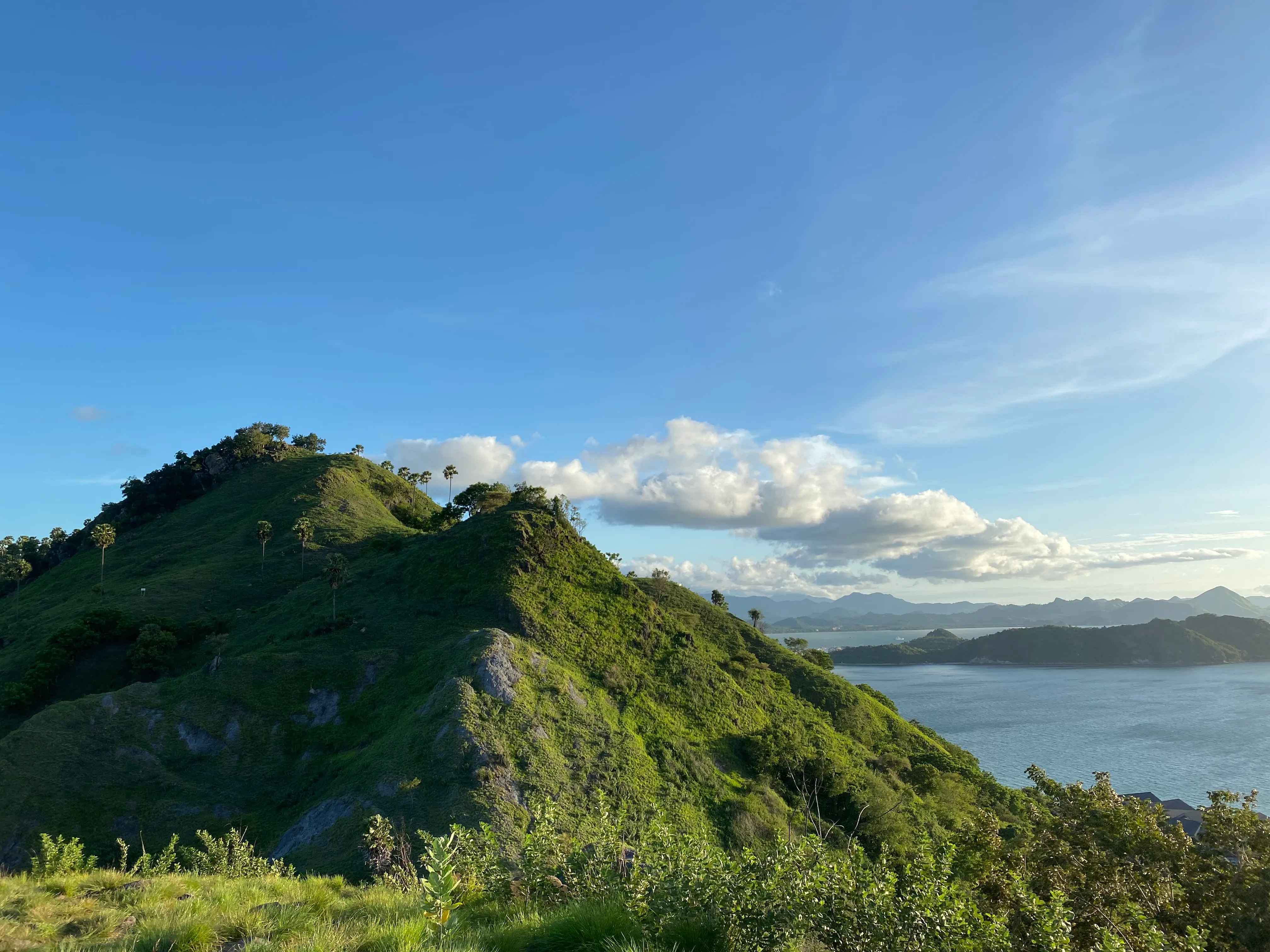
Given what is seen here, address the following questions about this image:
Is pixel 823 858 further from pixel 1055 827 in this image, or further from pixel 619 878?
pixel 1055 827

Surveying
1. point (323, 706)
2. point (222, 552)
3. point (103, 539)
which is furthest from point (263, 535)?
point (323, 706)

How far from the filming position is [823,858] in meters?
11.3

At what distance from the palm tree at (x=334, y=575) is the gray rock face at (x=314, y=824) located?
101 feet

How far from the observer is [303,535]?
317 ft

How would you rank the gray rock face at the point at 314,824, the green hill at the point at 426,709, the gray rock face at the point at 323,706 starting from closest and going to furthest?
the gray rock face at the point at 314,824
the green hill at the point at 426,709
the gray rock face at the point at 323,706

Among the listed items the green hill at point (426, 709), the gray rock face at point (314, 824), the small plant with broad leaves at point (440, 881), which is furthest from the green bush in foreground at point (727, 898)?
the gray rock face at point (314, 824)

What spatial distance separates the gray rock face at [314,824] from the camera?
148 ft

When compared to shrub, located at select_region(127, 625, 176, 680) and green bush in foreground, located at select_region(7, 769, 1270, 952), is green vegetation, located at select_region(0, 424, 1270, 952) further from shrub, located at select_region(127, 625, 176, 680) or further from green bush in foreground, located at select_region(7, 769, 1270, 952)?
shrub, located at select_region(127, 625, 176, 680)

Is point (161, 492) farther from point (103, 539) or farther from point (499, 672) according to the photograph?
point (499, 672)

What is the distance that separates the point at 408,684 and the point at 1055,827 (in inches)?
2230

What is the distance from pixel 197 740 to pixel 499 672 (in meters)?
28.2

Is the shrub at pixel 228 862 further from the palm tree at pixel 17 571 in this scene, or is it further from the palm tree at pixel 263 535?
the palm tree at pixel 17 571

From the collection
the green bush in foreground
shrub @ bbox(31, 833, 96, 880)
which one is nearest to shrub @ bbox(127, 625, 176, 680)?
shrub @ bbox(31, 833, 96, 880)

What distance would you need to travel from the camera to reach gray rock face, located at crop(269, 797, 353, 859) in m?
45.0
